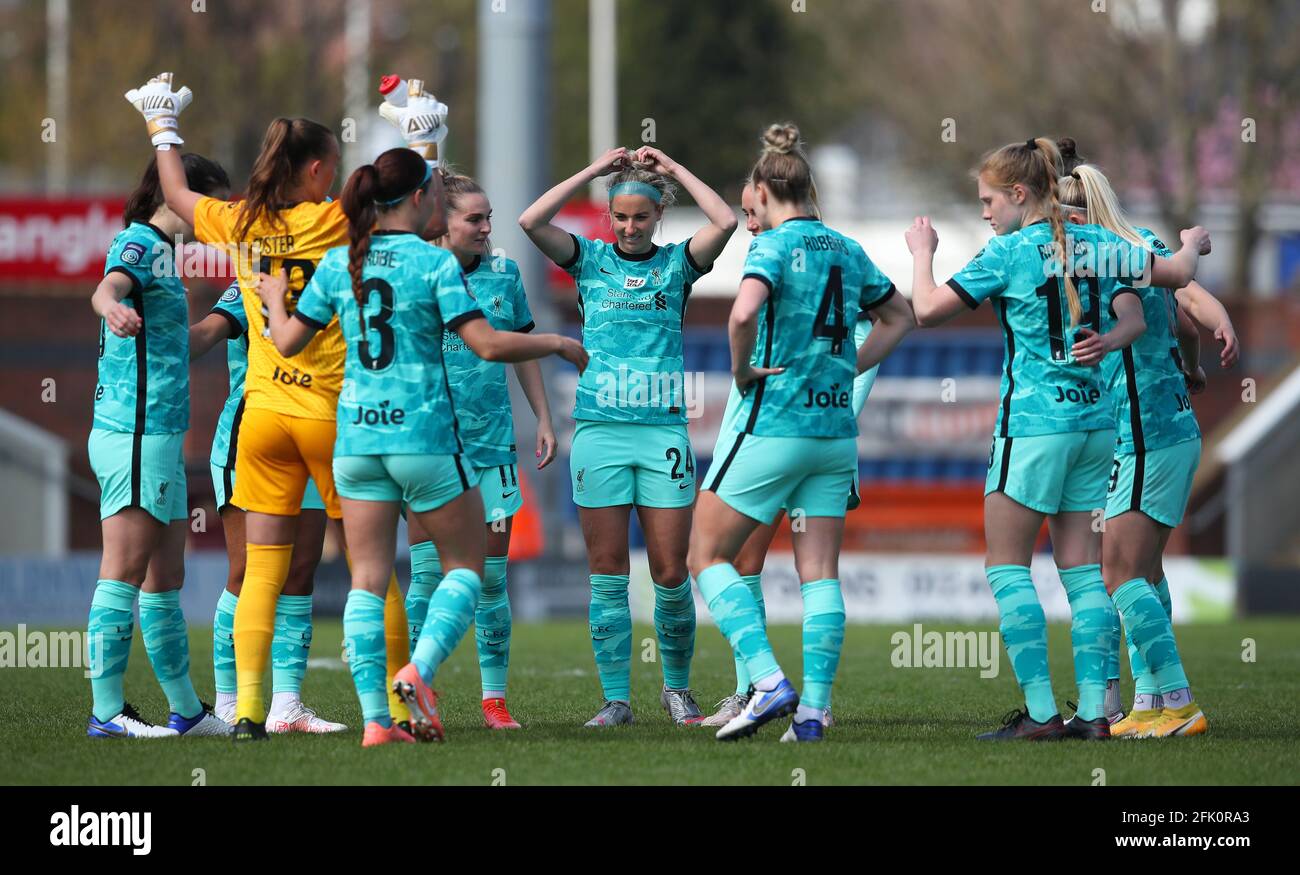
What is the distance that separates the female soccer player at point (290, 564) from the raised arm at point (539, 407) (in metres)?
1.04

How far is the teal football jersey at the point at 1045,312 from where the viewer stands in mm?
7008

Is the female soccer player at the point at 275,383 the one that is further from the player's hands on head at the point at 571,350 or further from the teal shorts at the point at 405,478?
the player's hands on head at the point at 571,350

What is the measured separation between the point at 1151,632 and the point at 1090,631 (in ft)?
1.58

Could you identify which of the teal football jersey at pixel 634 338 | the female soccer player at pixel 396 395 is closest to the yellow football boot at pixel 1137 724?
the teal football jersey at pixel 634 338

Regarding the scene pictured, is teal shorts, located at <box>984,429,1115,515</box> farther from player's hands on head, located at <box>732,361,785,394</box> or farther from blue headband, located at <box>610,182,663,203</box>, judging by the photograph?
blue headband, located at <box>610,182,663,203</box>

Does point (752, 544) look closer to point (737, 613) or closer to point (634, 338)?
point (634, 338)

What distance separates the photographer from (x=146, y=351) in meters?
7.26

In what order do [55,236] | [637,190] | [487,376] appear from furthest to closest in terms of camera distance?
1. [55,236]
2. [487,376]
3. [637,190]

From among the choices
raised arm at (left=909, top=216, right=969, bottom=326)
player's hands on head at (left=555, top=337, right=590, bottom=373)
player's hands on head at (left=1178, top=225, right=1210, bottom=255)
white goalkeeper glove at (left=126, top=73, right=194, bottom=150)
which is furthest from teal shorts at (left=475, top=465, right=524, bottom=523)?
player's hands on head at (left=1178, top=225, right=1210, bottom=255)

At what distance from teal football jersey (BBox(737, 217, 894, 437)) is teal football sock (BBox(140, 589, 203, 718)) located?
2.57 metres

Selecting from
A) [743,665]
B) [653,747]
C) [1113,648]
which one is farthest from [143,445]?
[1113,648]

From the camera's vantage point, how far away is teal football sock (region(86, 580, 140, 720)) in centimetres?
717
